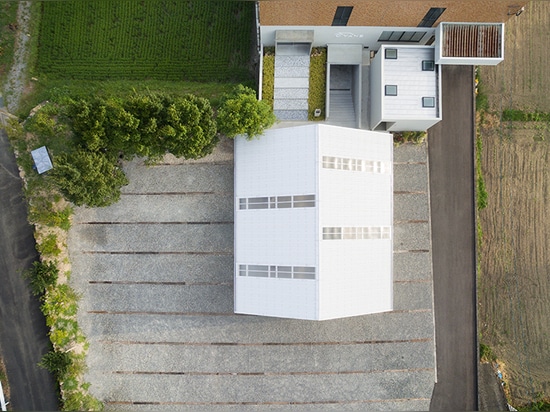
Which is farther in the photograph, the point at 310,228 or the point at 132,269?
the point at 132,269

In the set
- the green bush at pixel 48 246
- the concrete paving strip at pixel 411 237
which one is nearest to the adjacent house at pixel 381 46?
the concrete paving strip at pixel 411 237

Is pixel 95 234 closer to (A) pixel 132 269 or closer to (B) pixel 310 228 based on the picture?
(A) pixel 132 269

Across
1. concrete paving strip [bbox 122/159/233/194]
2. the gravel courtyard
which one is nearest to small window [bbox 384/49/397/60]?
the gravel courtyard

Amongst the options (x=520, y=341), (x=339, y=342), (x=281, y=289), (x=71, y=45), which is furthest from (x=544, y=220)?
(x=71, y=45)

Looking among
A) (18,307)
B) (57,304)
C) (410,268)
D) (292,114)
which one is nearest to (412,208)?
(410,268)

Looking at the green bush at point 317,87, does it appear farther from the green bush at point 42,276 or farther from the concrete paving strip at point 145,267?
the green bush at point 42,276

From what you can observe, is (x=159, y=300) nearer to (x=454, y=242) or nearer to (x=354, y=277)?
(x=354, y=277)

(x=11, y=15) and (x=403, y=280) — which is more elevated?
(x=11, y=15)

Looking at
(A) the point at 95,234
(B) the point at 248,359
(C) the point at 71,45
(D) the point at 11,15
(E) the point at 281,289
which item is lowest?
(B) the point at 248,359
